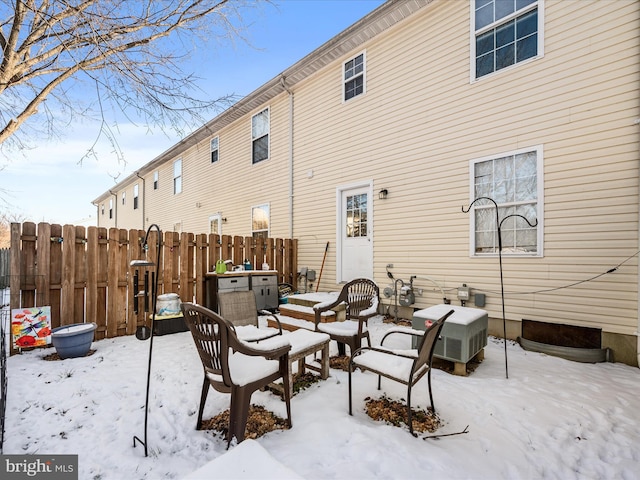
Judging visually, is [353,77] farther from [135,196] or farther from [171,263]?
[135,196]

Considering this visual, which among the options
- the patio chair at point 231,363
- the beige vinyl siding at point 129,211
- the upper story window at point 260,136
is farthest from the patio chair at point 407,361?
the beige vinyl siding at point 129,211

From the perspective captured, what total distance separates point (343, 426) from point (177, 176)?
45.6 ft

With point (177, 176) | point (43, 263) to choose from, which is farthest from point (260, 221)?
point (177, 176)

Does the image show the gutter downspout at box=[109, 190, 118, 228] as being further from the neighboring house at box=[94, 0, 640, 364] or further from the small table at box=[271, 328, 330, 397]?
the small table at box=[271, 328, 330, 397]

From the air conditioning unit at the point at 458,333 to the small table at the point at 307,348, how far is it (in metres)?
1.23

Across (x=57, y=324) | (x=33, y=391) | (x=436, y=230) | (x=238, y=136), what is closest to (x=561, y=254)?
(x=436, y=230)

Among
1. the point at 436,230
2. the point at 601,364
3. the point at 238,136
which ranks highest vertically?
the point at 238,136

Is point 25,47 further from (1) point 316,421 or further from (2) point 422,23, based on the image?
(2) point 422,23

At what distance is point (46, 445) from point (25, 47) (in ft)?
11.3

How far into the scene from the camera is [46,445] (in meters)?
2.15

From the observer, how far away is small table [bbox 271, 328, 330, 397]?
9.09 feet

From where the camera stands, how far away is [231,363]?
2.41 m

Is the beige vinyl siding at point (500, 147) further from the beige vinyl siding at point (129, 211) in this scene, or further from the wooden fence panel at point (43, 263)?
the beige vinyl siding at point (129, 211)

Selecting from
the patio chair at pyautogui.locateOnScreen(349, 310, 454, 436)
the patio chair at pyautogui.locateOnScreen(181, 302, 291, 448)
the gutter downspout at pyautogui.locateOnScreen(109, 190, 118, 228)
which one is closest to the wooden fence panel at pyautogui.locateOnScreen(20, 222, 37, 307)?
the patio chair at pyautogui.locateOnScreen(181, 302, 291, 448)
